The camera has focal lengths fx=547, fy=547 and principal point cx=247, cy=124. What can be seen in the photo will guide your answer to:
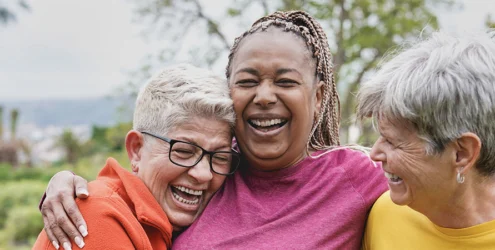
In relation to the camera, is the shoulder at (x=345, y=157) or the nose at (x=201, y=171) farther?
the shoulder at (x=345, y=157)

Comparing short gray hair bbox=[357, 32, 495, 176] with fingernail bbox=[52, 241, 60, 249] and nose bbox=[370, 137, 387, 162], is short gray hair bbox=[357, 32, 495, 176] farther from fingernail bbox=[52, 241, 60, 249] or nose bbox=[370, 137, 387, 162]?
fingernail bbox=[52, 241, 60, 249]

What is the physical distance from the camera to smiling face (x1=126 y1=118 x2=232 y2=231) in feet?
7.70

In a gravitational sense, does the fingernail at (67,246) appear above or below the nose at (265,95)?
below

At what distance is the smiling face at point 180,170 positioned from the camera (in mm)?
2346

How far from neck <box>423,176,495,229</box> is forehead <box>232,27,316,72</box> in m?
A: 0.89

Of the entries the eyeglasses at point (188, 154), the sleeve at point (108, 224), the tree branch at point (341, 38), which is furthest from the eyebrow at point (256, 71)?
→ the tree branch at point (341, 38)

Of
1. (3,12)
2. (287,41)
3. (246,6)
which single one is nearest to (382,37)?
(246,6)

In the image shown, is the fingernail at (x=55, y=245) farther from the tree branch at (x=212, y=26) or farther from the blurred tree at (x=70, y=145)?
the blurred tree at (x=70, y=145)

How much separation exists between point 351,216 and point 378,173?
0.84ft

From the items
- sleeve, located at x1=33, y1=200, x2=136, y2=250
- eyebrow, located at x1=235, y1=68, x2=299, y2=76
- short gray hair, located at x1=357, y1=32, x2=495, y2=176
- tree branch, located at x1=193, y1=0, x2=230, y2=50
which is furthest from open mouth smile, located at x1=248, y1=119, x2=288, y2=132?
tree branch, located at x1=193, y1=0, x2=230, y2=50

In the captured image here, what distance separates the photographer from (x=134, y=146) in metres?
2.46

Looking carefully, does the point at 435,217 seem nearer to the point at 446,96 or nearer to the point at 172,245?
the point at 446,96

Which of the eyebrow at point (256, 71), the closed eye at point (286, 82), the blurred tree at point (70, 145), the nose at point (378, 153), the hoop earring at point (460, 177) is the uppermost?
the eyebrow at point (256, 71)

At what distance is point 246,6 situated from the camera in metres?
9.91
